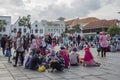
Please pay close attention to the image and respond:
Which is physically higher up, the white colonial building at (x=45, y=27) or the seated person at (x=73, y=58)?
the white colonial building at (x=45, y=27)

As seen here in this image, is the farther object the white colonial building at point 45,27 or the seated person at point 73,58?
the white colonial building at point 45,27

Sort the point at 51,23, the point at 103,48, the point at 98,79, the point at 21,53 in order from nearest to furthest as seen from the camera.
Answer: the point at 98,79, the point at 21,53, the point at 103,48, the point at 51,23

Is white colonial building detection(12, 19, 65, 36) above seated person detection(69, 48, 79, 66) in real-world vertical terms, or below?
above

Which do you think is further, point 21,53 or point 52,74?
point 21,53

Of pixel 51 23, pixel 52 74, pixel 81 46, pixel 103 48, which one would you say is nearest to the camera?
pixel 52 74

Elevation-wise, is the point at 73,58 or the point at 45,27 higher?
the point at 45,27

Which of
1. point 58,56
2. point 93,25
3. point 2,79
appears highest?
point 93,25

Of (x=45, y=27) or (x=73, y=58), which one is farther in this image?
(x=45, y=27)

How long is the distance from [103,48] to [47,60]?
586 cm

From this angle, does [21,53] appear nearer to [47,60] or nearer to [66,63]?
[47,60]

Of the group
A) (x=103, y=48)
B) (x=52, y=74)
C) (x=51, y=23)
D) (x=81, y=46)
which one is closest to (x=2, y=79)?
(x=52, y=74)

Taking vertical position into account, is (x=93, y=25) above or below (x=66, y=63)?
above

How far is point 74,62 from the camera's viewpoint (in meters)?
12.8

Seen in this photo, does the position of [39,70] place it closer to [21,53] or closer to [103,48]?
[21,53]
